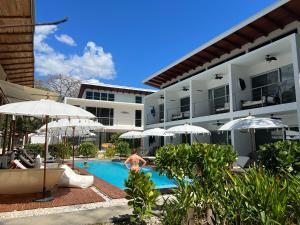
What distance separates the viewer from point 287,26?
1544 cm

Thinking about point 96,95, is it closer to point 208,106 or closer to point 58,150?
point 58,150

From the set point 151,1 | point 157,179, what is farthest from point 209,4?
point 157,179

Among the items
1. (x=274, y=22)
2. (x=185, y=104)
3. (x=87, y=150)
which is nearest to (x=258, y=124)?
(x=274, y=22)

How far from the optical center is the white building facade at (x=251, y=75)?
14.5 m

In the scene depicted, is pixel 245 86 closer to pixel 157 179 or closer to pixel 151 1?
pixel 157 179

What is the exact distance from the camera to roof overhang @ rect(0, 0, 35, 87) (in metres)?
6.36

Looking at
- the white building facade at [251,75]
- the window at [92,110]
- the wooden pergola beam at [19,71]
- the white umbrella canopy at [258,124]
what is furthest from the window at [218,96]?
the window at [92,110]

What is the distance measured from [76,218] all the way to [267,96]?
1307cm

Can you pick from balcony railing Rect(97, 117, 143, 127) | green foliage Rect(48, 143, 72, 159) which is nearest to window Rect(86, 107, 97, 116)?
balcony railing Rect(97, 117, 143, 127)

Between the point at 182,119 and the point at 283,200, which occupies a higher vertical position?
the point at 182,119

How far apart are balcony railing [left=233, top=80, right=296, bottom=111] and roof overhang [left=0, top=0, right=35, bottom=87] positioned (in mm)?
12432

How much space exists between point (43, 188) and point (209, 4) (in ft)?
59.0

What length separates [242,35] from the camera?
57.7 feet

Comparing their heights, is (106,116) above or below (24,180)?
above
